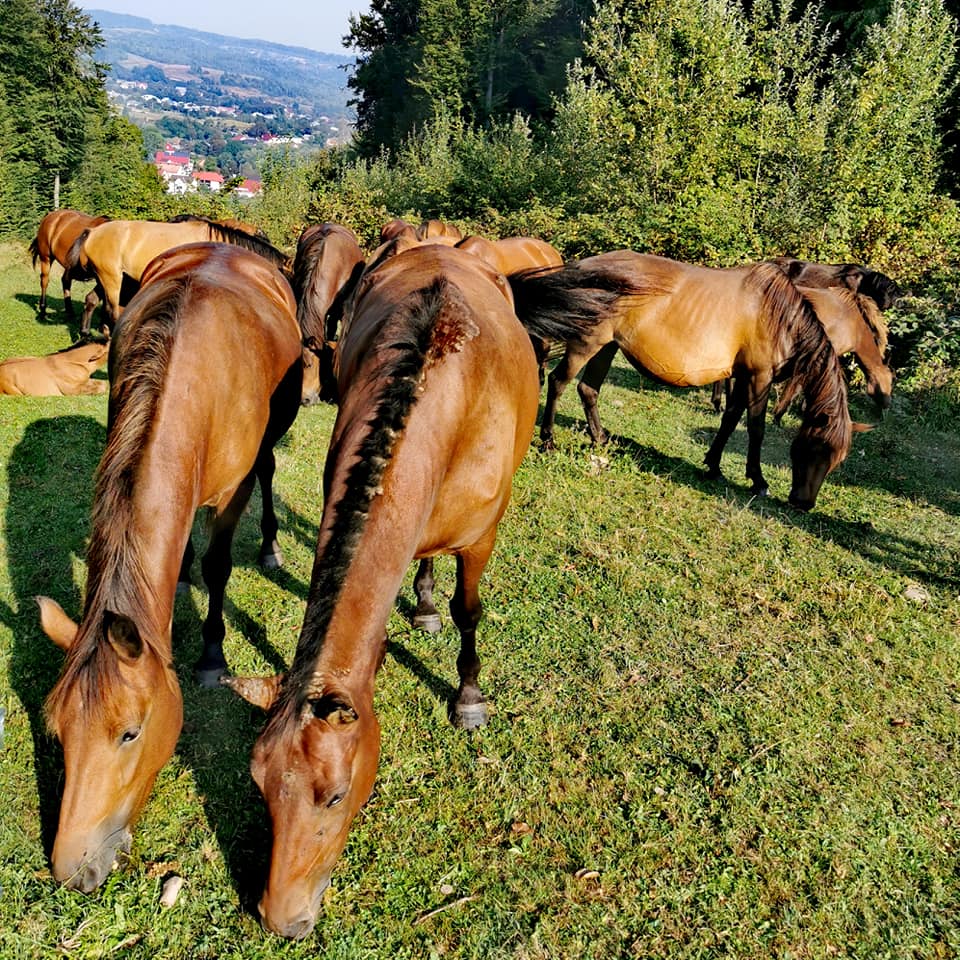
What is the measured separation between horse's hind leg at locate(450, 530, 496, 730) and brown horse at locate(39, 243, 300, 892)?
4.71ft

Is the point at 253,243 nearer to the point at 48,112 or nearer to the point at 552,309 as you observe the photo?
the point at 552,309

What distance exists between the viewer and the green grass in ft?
9.76

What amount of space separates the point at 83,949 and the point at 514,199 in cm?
1854

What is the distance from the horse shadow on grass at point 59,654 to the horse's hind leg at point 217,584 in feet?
0.39

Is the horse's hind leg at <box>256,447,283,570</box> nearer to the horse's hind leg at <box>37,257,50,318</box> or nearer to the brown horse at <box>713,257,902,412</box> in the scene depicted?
the brown horse at <box>713,257,902,412</box>

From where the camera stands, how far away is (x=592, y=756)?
3.91m

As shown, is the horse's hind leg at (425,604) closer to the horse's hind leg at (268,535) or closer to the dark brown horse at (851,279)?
the horse's hind leg at (268,535)

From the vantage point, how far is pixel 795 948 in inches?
116

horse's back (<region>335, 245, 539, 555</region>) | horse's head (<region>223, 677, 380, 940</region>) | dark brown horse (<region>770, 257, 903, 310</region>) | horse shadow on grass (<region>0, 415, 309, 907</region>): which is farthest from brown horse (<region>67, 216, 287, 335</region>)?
horse's head (<region>223, 677, 380, 940</region>)

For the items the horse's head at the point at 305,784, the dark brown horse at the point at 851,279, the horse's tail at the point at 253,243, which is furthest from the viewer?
the dark brown horse at the point at 851,279

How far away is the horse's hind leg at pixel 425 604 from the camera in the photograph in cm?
484

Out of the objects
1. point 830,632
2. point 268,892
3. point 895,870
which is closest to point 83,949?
point 268,892

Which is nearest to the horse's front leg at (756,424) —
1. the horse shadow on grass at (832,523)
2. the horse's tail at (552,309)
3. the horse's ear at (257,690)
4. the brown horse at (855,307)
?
the horse shadow on grass at (832,523)

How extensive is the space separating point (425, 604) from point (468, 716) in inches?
39.7
